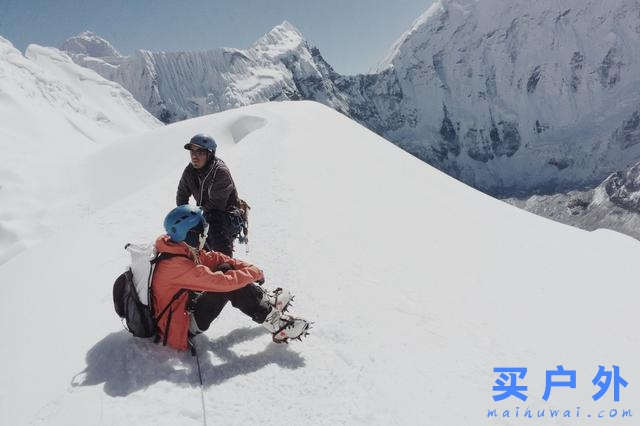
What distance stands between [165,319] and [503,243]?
932cm

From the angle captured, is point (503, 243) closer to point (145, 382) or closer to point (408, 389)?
point (408, 389)

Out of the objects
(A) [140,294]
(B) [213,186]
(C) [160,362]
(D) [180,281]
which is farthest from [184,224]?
(B) [213,186]

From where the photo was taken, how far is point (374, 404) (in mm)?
5461

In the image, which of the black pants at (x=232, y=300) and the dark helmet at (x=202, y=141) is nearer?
the black pants at (x=232, y=300)

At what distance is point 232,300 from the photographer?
6.07 m

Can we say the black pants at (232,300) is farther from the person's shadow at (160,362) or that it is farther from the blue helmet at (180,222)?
the blue helmet at (180,222)

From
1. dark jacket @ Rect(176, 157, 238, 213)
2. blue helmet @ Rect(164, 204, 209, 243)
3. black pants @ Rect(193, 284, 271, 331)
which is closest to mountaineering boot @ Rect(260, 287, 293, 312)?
black pants @ Rect(193, 284, 271, 331)

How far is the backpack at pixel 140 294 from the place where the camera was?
583cm

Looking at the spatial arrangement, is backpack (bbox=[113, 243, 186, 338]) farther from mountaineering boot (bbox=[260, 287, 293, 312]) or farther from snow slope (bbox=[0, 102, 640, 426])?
mountaineering boot (bbox=[260, 287, 293, 312])

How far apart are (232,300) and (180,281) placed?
28.5 inches

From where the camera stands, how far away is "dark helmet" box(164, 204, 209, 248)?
18.6ft

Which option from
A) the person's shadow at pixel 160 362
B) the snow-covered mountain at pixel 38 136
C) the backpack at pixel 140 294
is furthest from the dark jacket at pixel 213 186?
the snow-covered mountain at pixel 38 136

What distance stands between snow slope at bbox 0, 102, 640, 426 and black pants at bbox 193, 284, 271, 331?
0.55m

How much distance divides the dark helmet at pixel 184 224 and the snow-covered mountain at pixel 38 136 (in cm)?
2022
